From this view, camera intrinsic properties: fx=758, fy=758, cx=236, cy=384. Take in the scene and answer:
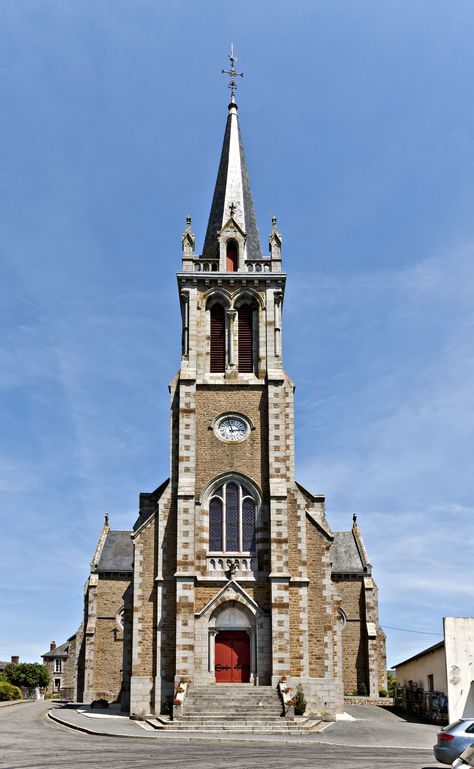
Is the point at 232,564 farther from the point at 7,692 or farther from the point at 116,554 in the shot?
the point at 7,692

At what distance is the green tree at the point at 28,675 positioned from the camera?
79.0 metres

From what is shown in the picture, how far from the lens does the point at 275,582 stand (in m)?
32.0

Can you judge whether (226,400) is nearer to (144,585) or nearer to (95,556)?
(144,585)

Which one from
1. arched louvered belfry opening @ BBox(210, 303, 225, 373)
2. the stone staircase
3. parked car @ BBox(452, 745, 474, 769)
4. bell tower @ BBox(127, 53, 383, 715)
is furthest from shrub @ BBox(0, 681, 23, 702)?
parked car @ BBox(452, 745, 474, 769)

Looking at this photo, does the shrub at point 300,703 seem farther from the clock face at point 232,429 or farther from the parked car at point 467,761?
the parked car at point 467,761

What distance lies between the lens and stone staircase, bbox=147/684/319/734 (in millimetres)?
27078

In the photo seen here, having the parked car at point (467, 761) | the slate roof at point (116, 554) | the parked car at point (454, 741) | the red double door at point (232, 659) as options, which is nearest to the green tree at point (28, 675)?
the slate roof at point (116, 554)

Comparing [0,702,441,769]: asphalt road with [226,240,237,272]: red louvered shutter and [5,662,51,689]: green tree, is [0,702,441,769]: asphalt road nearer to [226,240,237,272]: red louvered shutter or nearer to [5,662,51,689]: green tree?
[226,240,237,272]: red louvered shutter

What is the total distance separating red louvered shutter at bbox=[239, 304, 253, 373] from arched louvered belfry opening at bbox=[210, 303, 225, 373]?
2.86 ft

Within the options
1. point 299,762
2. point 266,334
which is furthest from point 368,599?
point 299,762

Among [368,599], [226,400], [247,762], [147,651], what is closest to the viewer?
[247,762]

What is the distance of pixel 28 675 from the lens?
Answer: 80000 millimetres

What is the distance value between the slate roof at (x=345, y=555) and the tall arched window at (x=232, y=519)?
58.8 feet

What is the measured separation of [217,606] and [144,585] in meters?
3.27
